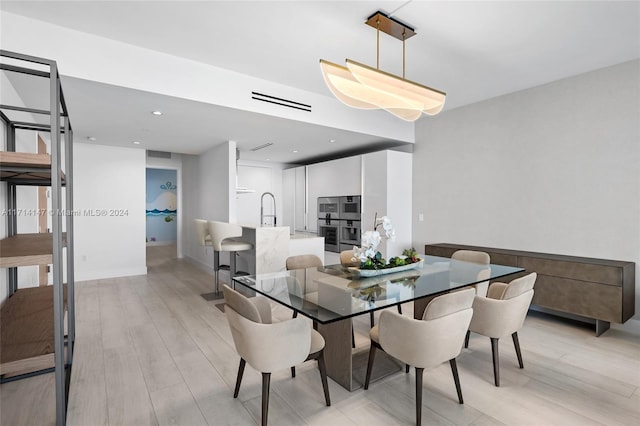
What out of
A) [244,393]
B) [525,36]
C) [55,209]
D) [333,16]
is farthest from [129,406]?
[525,36]

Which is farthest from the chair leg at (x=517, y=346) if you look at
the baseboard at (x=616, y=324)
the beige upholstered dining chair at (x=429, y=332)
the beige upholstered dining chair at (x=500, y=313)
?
the baseboard at (x=616, y=324)

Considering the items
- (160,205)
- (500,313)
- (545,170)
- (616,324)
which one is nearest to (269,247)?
(500,313)

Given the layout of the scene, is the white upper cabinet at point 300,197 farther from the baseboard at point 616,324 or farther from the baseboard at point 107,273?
the baseboard at point 616,324

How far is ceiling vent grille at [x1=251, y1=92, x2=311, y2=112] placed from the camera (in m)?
3.66

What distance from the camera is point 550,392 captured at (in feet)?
7.36

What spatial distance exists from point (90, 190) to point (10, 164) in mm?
4797

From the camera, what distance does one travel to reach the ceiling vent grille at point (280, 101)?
366cm

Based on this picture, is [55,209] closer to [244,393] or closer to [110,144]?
[244,393]

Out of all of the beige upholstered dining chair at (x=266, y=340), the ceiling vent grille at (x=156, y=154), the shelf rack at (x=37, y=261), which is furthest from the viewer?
the ceiling vent grille at (x=156, y=154)

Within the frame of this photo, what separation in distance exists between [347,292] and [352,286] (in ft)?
0.49

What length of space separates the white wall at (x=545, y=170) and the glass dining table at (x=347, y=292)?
1.53m

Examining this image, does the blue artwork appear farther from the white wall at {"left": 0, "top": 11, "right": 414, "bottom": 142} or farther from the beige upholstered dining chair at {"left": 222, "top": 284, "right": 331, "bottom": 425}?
the beige upholstered dining chair at {"left": 222, "top": 284, "right": 331, "bottom": 425}

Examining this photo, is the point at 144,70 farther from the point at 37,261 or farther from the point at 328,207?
the point at 328,207

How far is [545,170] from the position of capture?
3900mm
